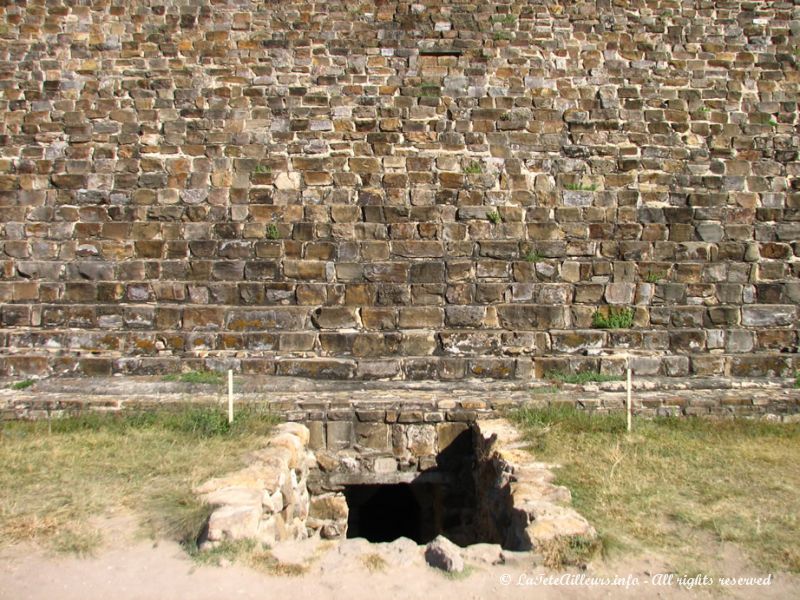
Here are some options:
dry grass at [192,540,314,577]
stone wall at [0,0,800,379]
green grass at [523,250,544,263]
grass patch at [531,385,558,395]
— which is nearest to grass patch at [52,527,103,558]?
dry grass at [192,540,314,577]

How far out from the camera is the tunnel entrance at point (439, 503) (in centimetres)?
612

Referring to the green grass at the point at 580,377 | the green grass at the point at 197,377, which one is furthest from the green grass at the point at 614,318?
the green grass at the point at 197,377

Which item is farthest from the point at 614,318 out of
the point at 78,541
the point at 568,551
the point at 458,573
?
the point at 78,541

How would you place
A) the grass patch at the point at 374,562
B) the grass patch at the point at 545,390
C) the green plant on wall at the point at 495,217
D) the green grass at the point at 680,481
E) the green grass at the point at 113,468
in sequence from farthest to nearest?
the green plant on wall at the point at 495,217 < the grass patch at the point at 545,390 < the green grass at the point at 113,468 < the green grass at the point at 680,481 < the grass patch at the point at 374,562

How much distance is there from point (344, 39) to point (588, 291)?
4.72 meters

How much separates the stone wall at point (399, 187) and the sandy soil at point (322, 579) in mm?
3447

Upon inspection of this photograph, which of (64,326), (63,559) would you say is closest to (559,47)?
(64,326)

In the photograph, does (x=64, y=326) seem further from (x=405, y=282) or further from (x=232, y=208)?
(x=405, y=282)

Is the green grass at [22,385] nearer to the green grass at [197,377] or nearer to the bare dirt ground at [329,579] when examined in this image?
the green grass at [197,377]

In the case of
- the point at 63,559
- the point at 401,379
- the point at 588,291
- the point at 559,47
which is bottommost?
the point at 63,559

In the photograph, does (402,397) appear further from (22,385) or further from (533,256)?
(22,385)

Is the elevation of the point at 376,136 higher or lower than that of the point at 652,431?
higher

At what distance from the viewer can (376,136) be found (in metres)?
7.95

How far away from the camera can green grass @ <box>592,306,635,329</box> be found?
726 centimetres
